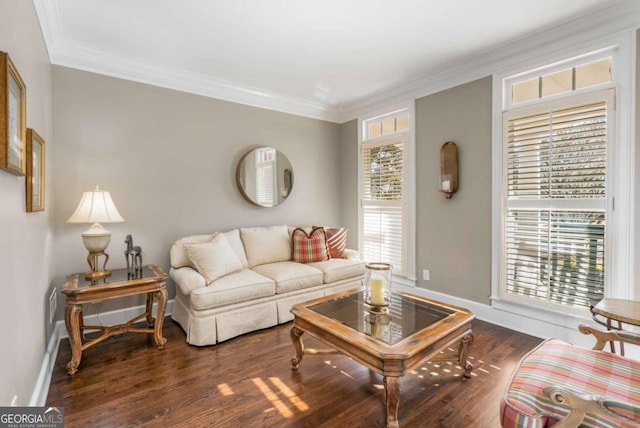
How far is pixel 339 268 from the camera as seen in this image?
11.9 ft

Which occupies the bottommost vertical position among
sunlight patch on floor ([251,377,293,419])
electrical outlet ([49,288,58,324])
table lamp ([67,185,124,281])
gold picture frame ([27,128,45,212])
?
sunlight patch on floor ([251,377,293,419])

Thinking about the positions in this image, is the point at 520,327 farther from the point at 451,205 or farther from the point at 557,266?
the point at 451,205

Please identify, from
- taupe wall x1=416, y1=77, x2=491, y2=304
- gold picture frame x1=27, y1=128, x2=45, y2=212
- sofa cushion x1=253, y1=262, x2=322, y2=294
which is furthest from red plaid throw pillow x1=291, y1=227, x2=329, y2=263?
gold picture frame x1=27, y1=128, x2=45, y2=212

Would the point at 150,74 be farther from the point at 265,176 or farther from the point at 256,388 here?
the point at 256,388

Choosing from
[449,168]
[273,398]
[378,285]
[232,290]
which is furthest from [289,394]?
[449,168]

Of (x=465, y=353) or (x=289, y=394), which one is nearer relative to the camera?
(x=289, y=394)

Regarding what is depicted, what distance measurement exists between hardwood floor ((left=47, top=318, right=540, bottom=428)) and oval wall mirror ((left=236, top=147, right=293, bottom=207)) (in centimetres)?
184

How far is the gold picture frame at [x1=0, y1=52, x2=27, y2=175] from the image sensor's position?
1.25 meters

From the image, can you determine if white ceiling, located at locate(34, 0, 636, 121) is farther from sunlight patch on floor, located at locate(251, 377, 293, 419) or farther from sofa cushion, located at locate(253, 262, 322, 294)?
sunlight patch on floor, located at locate(251, 377, 293, 419)

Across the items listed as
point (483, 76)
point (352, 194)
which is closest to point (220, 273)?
point (352, 194)

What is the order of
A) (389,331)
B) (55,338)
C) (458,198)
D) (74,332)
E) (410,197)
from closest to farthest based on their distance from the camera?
1. (389,331)
2. (74,332)
3. (55,338)
4. (458,198)
5. (410,197)

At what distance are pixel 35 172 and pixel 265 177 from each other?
7.73ft

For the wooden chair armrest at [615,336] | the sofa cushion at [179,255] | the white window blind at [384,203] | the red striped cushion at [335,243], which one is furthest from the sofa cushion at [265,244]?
the wooden chair armrest at [615,336]

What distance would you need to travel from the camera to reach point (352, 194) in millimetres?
4734
